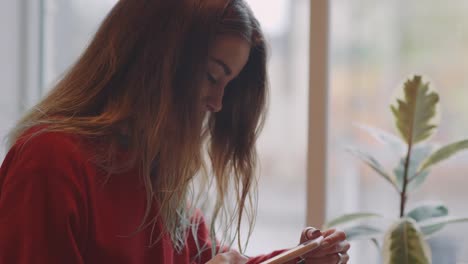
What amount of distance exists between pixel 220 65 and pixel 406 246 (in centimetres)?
56

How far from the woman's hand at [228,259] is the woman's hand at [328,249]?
0.44ft

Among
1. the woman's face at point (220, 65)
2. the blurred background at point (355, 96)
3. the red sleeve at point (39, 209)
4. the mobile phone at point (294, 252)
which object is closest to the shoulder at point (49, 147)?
the red sleeve at point (39, 209)

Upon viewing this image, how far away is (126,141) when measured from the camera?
0.94 metres

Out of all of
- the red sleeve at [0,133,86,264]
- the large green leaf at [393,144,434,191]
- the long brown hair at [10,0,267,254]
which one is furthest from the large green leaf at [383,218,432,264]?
the red sleeve at [0,133,86,264]

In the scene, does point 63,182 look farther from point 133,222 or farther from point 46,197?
point 133,222

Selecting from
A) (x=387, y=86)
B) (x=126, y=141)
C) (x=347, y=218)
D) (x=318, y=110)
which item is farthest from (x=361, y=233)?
(x=126, y=141)

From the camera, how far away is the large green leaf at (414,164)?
1307 millimetres

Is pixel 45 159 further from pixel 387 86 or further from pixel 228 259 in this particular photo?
pixel 387 86

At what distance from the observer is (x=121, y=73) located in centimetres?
94

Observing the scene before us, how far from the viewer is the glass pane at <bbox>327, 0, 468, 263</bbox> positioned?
152cm

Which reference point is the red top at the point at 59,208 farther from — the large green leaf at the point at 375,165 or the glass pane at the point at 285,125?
the glass pane at the point at 285,125

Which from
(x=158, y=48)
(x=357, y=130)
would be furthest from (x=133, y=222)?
(x=357, y=130)

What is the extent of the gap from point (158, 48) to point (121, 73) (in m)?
0.07

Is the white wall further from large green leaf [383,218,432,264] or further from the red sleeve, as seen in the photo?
large green leaf [383,218,432,264]
